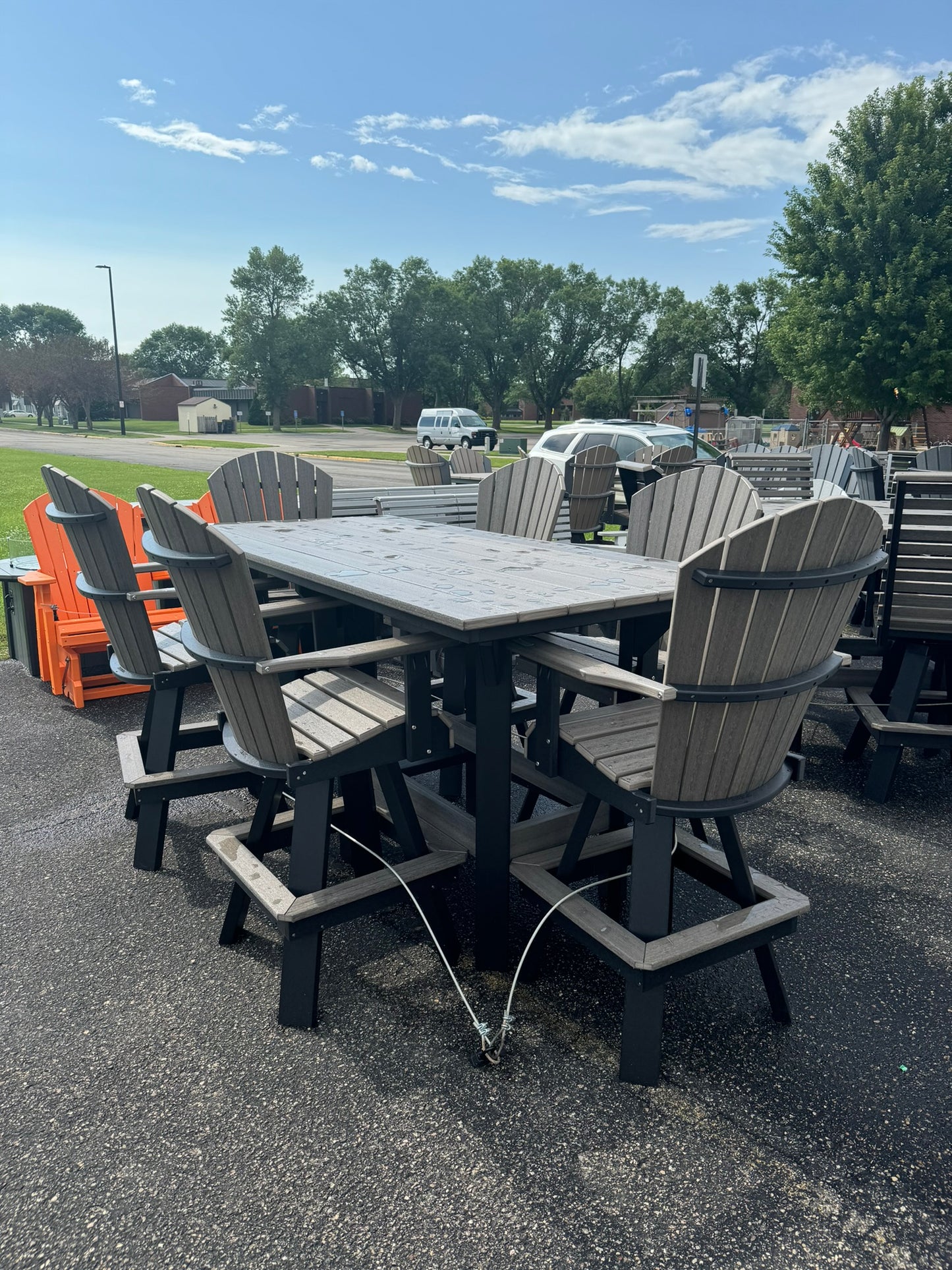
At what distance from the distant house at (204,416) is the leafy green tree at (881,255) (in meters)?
49.9

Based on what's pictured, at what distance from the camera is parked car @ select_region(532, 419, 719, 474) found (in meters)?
13.4

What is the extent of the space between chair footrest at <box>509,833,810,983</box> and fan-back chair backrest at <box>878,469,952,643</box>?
6.39ft

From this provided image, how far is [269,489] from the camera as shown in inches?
216

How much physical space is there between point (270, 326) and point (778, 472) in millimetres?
65954

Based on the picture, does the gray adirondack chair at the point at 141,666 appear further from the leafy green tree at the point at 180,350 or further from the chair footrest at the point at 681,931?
the leafy green tree at the point at 180,350

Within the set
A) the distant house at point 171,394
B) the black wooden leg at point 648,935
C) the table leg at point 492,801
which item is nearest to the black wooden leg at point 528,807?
the table leg at point 492,801

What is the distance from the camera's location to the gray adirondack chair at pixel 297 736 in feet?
7.89

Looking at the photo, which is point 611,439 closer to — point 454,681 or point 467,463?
point 467,463

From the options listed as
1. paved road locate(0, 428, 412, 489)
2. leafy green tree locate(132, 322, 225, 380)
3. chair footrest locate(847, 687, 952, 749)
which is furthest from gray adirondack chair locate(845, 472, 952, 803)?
leafy green tree locate(132, 322, 225, 380)

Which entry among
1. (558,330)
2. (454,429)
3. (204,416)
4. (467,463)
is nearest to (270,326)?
(204,416)

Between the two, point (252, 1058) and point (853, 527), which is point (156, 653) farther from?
point (853, 527)

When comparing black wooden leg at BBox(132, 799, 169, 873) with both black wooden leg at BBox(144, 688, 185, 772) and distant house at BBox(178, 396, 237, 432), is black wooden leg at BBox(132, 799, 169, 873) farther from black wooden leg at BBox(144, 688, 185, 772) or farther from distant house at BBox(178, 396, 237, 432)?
distant house at BBox(178, 396, 237, 432)

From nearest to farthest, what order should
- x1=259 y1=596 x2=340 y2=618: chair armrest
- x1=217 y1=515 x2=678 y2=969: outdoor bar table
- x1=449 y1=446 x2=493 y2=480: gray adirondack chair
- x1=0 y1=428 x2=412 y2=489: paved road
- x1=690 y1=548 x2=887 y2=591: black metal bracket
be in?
1. x1=690 y1=548 x2=887 y2=591: black metal bracket
2. x1=217 y1=515 x2=678 y2=969: outdoor bar table
3. x1=259 y1=596 x2=340 y2=618: chair armrest
4. x1=449 y1=446 x2=493 y2=480: gray adirondack chair
5. x1=0 y1=428 x2=412 y2=489: paved road

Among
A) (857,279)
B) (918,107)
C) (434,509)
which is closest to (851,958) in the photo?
(434,509)
